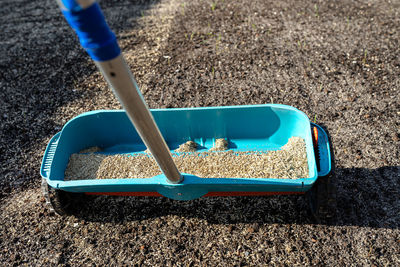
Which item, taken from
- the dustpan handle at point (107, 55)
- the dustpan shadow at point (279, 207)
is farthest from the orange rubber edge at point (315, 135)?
the dustpan handle at point (107, 55)

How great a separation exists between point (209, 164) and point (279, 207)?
1.61ft

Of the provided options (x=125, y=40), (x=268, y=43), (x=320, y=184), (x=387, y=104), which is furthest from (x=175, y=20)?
(x=320, y=184)

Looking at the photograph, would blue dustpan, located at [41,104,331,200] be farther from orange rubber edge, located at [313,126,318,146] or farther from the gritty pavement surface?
the gritty pavement surface

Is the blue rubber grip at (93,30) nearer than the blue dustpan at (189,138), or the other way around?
the blue rubber grip at (93,30)

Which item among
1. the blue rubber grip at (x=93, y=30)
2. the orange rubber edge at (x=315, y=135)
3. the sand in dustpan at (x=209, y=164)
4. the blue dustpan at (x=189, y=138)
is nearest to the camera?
the blue rubber grip at (x=93, y=30)

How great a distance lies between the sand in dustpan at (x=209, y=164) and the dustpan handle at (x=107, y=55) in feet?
2.16

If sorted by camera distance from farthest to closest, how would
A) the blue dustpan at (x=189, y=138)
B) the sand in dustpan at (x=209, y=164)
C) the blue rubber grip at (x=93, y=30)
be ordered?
the sand in dustpan at (x=209, y=164)
the blue dustpan at (x=189, y=138)
the blue rubber grip at (x=93, y=30)

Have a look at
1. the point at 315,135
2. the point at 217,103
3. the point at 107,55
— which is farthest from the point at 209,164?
the point at 107,55

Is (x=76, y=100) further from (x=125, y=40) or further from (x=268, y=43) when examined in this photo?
(x=268, y=43)

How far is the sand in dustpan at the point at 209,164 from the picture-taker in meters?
1.87

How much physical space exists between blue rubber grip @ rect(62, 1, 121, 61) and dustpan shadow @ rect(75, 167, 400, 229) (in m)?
1.17

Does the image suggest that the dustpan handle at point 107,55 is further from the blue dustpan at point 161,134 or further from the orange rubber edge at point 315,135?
the orange rubber edge at point 315,135

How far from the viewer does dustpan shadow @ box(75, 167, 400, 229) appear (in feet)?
6.01

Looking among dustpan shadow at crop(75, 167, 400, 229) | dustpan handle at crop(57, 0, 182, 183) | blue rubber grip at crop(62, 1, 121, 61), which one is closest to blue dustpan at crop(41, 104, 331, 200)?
dustpan shadow at crop(75, 167, 400, 229)
